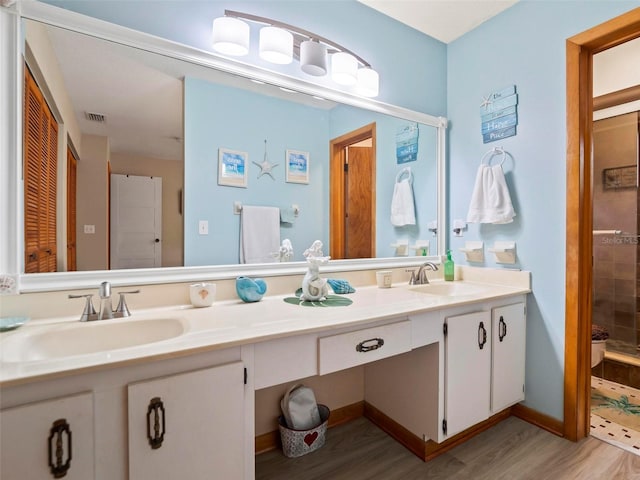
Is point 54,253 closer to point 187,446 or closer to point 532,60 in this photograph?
point 187,446

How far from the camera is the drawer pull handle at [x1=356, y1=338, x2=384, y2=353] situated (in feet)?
4.16

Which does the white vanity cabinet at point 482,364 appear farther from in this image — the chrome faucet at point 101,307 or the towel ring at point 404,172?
the chrome faucet at point 101,307

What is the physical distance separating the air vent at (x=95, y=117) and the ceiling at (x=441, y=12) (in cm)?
155

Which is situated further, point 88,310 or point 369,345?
point 369,345

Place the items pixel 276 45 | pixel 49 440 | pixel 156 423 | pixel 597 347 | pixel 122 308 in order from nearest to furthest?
pixel 49 440
pixel 156 423
pixel 122 308
pixel 276 45
pixel 597 347

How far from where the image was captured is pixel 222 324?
1.12 m

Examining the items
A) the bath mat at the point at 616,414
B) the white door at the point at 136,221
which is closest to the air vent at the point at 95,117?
the white door at the point at 136,221

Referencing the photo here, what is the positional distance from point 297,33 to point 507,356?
6.64ft

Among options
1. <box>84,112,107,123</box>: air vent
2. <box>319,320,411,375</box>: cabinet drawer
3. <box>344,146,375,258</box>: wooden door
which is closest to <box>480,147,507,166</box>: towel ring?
<box>344,146,375,258</box>: wooden door

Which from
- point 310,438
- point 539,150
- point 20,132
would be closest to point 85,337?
point 20,132

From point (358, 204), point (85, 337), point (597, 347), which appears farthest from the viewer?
point (597, 347)

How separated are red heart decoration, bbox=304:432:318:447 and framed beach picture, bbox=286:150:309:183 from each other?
50.0 inches

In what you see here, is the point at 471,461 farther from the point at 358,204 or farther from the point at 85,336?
the point at 85,336

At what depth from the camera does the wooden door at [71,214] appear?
48.2 inches
